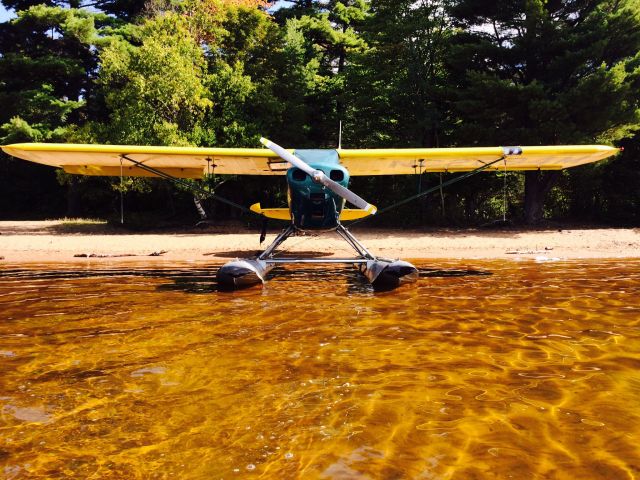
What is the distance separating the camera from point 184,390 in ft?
8.43

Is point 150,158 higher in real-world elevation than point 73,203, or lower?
lower

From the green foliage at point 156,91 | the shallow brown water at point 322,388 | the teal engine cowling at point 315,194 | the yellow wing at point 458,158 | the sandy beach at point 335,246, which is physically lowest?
the shallow brown water at point 322,388

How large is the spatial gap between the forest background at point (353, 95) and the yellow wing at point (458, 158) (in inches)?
148

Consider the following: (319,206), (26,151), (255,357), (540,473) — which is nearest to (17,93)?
(26,151)

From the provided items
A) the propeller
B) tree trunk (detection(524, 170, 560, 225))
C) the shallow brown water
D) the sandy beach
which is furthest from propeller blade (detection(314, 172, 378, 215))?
tree trunk (detection(524, 170, 560, 225))

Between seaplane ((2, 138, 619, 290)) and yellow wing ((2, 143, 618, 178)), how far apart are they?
16 millimetres

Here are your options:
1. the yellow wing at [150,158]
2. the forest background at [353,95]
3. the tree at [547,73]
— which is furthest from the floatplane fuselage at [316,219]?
the tree at [547,73]

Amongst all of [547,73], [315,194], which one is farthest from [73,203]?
[547,73]

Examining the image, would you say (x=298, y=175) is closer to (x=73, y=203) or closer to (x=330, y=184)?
(x=330, y=184)

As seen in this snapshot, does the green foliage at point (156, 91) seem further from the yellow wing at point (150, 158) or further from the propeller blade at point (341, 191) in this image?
the propeller blade at point (341, 191)

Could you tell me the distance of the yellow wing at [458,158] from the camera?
839cm

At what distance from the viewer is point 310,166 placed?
22.1ft

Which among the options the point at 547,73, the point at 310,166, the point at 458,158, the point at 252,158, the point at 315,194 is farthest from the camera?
the point at 547,73

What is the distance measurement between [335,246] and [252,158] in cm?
489
